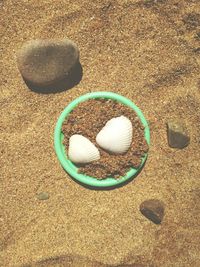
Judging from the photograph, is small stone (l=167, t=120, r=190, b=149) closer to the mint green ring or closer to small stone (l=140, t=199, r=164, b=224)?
the mint green ring

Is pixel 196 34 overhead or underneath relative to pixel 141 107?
overhead

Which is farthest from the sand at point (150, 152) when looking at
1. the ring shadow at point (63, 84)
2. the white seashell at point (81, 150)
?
the white seashell at point (81, 150)

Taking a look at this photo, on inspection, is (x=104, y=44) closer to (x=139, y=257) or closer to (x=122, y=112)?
(x=122, y=112)

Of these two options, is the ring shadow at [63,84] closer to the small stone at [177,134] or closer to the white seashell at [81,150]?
the white seashell at [81,150]

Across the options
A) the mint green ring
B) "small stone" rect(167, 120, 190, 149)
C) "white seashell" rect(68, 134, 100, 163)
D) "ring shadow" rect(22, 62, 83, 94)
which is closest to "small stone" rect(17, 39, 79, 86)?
"ring shadow" rect(22, 62, 83, 94)

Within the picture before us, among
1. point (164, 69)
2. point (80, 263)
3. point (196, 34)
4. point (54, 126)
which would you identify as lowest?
point (80, 263)

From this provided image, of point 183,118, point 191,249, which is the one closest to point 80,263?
point 191,249
